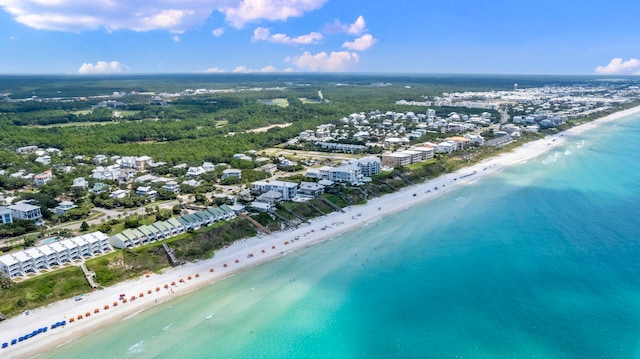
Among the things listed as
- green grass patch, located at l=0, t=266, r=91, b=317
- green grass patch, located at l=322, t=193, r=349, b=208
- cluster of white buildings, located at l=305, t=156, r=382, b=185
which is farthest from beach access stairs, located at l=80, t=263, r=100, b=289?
cluster of white buildings, located at l=305, t=156, r=382, b=185

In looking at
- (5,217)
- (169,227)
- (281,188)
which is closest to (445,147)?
(281,188)

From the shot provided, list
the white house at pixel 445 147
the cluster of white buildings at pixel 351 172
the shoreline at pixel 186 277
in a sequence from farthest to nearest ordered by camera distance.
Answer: the white house at pixel 445 147, the cluster of white buildings at pixel 351 172, the shoreline at pixel 186 277

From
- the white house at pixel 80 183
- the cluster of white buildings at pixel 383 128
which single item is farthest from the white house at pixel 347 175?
the white house at pixel 80 183

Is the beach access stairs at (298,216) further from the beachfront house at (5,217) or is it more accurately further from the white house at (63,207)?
the beachfront house at (5,217)

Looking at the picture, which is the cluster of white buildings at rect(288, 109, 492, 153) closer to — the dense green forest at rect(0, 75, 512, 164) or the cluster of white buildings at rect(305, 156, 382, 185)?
the dense green forest at rect(0, 75, 512, 164)

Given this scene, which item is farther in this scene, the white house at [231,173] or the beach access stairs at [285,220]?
the white house at [231,173]
